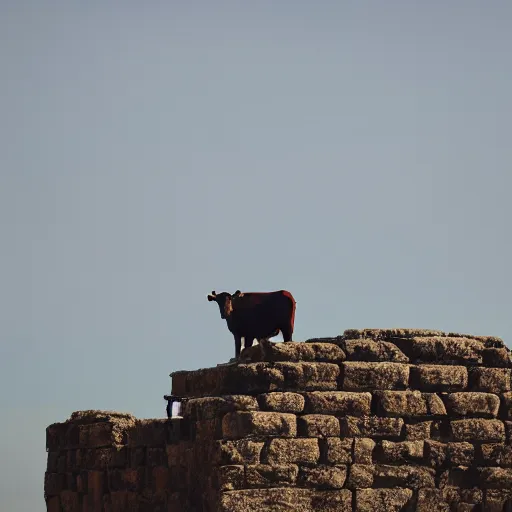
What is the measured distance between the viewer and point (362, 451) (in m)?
18.2

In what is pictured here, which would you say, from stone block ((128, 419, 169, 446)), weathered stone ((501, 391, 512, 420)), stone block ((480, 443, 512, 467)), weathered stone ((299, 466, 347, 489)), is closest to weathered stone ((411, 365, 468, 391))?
weathered stone ((501, 391, 512, 420))

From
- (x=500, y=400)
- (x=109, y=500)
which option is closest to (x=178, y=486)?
(x=109, y=500)

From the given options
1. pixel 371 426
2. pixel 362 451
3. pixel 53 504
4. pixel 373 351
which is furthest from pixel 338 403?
pixel 53 504

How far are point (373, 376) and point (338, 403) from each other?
583 millimetres

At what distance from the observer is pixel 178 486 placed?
1898 centimetres

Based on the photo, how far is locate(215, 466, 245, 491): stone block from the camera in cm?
1759

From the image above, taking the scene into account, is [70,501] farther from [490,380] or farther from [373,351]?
[490,380]

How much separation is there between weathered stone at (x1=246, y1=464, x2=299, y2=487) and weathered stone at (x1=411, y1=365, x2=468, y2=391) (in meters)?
1.92

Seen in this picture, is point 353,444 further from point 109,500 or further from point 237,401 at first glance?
point 109,500

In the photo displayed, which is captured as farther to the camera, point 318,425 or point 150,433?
point 150,433

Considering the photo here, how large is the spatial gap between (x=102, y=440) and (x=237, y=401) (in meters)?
3.13

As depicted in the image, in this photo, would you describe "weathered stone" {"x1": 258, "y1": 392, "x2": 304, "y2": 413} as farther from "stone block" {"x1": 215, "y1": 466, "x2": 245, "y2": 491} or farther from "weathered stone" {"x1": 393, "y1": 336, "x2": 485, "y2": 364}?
"weathered stone" {"x1": 393, "y1": 336, "x2": 485, "y2": 364}

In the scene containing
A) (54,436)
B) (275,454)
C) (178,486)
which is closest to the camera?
(275,454)

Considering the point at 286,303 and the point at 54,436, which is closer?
the point at 286,303
